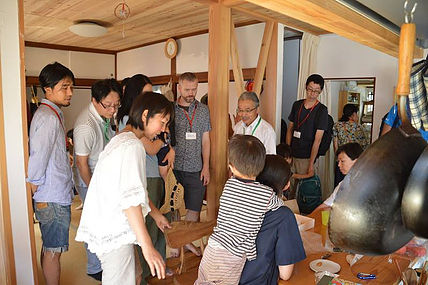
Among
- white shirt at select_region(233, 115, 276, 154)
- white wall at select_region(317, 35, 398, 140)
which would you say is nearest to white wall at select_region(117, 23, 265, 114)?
white wall at select_region(317, 35, 398, 140)

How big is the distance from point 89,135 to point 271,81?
2.31 m

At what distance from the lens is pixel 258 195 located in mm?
1493

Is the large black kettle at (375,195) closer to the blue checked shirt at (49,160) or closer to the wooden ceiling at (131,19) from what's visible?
the blue checked shirt at (49,160)

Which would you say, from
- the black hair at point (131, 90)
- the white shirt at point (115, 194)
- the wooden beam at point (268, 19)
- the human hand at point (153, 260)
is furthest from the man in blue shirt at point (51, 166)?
the wooden beam at point (268, 19)

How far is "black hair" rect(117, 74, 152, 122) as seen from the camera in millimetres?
2512

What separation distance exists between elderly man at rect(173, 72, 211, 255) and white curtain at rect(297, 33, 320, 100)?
1938mm

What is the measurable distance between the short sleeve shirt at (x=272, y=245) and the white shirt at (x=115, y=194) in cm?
55

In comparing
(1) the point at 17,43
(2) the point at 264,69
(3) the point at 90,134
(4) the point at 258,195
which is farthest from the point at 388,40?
(2) the point at 264,69

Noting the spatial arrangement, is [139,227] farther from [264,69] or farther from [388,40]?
[264,69]

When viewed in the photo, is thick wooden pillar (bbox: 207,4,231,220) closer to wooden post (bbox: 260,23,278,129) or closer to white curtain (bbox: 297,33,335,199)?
wooden post (bbox: 260,23,278,129)

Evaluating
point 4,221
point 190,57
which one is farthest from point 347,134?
point 4,221

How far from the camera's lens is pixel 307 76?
15.0 feet

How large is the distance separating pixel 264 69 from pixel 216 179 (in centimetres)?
138

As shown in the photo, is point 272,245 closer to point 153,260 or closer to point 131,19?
point 153,260
